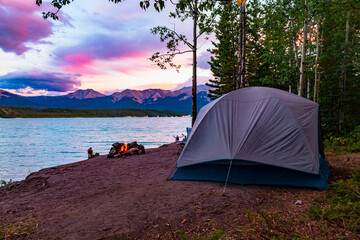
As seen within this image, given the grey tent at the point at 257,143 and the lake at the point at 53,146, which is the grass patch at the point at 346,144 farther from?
A: the lake at the point at 53,146

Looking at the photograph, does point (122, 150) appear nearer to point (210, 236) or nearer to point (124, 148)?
point (124, 148)

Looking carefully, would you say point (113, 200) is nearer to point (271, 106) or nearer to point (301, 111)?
point (271, 106)

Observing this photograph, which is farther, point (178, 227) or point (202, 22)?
point (202, 22)

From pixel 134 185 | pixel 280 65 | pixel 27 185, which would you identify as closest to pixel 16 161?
pixel 27 185

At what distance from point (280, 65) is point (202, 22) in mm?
7016

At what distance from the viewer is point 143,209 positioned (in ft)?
15.3

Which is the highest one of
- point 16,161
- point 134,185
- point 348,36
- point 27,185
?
point 348,36

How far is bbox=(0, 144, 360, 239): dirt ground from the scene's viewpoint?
3.88 metres

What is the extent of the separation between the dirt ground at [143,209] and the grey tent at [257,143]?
1.14 ft

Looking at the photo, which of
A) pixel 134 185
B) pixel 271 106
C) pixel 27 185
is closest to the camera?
pixel 271 106

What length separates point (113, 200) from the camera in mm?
5398

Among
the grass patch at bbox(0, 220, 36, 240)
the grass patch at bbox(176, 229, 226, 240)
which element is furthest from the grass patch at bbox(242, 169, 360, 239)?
the grass patch at bbox(0, 220, 36, 240)

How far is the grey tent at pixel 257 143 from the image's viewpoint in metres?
5.61

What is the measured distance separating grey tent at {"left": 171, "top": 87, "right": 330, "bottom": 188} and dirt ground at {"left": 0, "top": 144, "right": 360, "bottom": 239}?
0.35 metres
